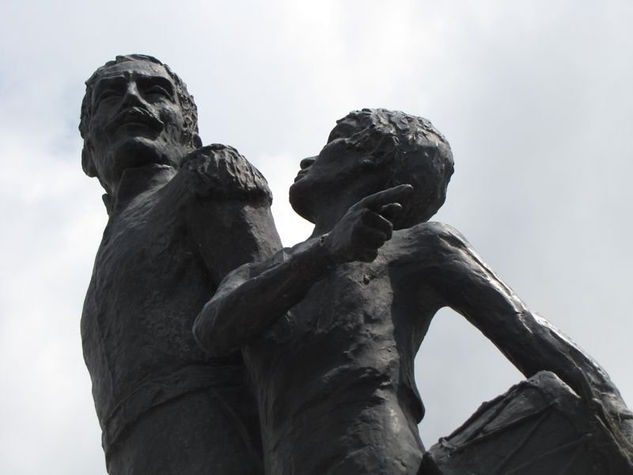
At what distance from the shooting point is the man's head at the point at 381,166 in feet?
21.2

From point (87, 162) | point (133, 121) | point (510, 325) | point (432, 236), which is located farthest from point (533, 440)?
point (87, 162)

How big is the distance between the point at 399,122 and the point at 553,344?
1.24 meters

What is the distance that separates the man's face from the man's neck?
0.03 metres

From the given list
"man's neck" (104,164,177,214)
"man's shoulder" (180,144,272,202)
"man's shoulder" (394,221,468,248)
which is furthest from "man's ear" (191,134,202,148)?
"man's shoulder" (394,221,468,248)

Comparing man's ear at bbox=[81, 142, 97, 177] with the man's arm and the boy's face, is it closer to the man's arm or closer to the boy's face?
the man's arm

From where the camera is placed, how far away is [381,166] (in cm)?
646

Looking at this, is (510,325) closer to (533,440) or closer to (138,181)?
(533,440)

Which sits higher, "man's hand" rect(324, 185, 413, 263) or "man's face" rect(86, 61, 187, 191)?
"man's face" rect(86, 61, 187, 191)

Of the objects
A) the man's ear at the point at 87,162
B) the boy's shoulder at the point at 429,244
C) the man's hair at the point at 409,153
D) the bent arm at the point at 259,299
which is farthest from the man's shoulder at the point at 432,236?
the man's ear at the point at 87,162

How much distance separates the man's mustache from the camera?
7.45 meters

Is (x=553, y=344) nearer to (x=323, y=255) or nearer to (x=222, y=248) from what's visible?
(x=323, y=255)

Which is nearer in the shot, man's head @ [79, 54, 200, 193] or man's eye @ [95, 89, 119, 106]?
man's head @ [79, 54, 200, 193]

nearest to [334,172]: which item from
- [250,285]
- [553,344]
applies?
[250,285]

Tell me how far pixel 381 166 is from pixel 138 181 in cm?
146
